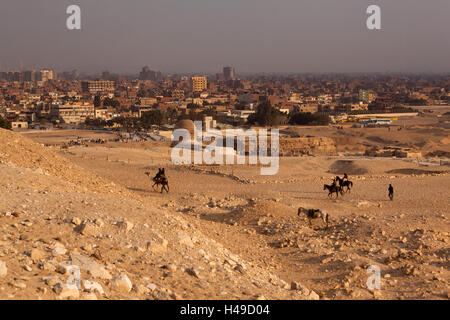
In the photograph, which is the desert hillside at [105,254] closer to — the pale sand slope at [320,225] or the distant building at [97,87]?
the pale sand slope at [320,225]

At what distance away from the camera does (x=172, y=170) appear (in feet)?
70.8

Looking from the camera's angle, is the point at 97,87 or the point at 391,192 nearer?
the point at 391,192

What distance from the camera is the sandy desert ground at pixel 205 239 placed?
215 inches

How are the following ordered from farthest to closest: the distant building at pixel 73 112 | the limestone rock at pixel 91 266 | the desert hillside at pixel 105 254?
1. the distant building at pixel 73 112
2. the limestone rock at pixel 91 266
3. the desert hillside at pixel 105 254

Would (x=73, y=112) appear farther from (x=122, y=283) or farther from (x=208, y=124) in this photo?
(x=122, y=283)

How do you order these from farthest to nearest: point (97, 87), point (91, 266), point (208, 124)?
1. point (97, 87)
2. point (208, 124)
3. point (91, 266)

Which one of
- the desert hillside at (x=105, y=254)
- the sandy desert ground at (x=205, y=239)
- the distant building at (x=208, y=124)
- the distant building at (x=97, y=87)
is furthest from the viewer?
the distant building at (x=97, y=87)

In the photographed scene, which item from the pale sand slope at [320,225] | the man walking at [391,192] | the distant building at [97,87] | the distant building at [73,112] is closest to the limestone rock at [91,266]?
the pale sand slope at [320,225]

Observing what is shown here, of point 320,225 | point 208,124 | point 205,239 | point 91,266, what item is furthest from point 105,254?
point 208,124

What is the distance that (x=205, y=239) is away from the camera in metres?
7.99

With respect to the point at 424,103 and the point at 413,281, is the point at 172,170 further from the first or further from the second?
the point at 424,103

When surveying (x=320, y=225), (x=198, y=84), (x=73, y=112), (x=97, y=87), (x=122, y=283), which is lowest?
(x=320, y=225)

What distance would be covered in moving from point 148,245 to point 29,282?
1.96m

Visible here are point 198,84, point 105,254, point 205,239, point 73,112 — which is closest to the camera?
point 105,254
